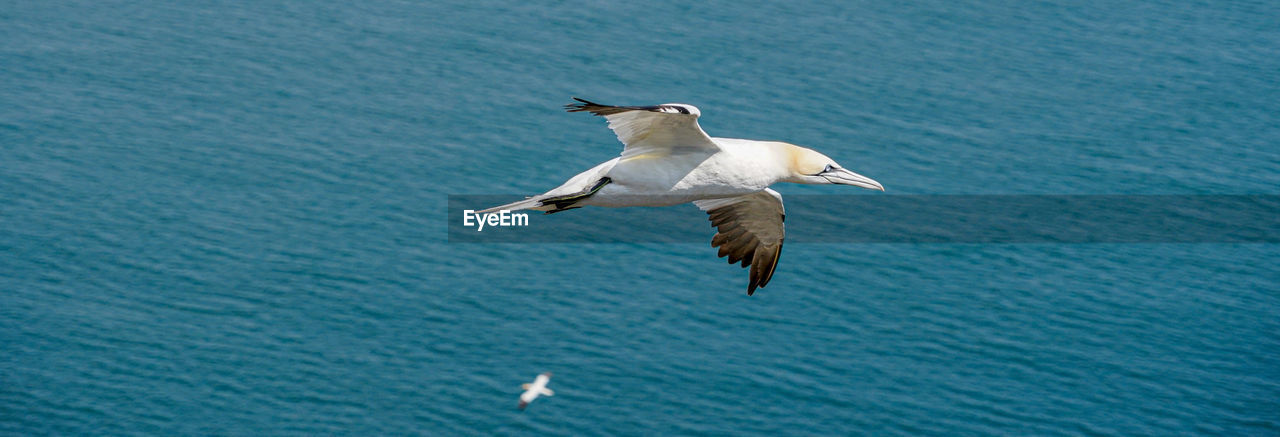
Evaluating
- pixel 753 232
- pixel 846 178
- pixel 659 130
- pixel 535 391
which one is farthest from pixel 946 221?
pixel 659 130

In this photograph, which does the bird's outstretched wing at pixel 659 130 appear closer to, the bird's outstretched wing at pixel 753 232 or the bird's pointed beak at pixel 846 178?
the bird's pointed beak at pixel 846 178

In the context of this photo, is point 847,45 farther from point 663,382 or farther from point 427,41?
point 663,382

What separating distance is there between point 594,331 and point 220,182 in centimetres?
2645

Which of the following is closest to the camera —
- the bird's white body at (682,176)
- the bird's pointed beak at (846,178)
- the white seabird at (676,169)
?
the white seabird at (676,169)

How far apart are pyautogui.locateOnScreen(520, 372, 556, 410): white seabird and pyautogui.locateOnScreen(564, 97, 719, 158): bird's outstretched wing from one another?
45405mm

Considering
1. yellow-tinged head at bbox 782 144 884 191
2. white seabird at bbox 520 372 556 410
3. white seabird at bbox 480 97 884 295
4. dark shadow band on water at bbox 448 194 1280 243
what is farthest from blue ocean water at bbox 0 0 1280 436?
white seabird at bbox 480 97 884 295

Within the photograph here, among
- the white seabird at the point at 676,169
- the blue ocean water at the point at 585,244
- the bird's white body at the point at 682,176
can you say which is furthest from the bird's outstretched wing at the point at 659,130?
the blue ocean water at the point at 585,244

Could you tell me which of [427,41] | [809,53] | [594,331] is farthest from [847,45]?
[594,331]

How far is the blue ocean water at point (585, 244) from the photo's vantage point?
70812 millimetres

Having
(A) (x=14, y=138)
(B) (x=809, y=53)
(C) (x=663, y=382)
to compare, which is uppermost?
(B) (x=809, y=53)

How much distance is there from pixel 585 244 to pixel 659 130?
2328 inches

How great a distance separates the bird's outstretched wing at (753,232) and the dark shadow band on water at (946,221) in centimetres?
5233

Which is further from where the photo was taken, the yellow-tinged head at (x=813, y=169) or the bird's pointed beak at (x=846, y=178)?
the bird's pointed beak at (x=846, y=178)

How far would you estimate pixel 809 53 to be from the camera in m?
105
